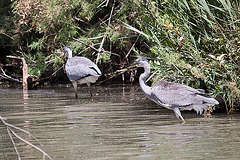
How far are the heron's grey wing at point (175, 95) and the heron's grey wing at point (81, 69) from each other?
390 centimetres

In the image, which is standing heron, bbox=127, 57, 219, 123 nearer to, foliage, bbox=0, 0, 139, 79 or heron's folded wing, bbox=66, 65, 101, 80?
heron's folded wing, bbox=66, 65, 101, 80

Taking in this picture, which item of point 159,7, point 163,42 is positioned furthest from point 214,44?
point 159,7

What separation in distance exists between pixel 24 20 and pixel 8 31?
1210 millimetres

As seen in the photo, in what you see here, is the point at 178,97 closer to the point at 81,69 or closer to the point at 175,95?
the point at 175,95

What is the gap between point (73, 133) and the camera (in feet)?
21.2

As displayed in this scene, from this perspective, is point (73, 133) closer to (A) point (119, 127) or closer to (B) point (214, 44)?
(A) point (119, 127)

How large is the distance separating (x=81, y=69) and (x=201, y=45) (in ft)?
14.0

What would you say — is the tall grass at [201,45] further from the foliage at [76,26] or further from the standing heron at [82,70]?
the foliage at [76,26]

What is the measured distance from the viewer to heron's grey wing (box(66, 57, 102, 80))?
11.6 metres

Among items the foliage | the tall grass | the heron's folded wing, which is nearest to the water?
the tall grass

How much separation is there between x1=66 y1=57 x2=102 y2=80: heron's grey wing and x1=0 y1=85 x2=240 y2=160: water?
51.6 inches

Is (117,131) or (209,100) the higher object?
(209,100)

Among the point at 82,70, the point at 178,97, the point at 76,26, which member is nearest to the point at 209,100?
the point at 178,97

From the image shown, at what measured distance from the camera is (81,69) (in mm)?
11695
